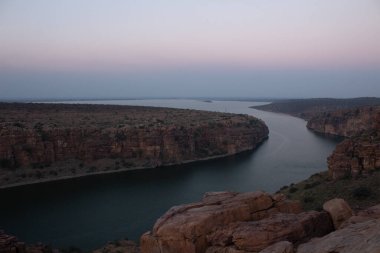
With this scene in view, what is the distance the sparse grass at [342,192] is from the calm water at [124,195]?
12965 mm

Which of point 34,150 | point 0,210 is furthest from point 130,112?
point 0,210

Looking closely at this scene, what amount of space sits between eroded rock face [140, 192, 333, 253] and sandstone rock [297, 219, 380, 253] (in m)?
1.66

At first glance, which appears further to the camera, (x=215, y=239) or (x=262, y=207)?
(x=262, y=207)

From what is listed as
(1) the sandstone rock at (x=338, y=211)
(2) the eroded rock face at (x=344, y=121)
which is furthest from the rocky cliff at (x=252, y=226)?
(2) the eroded rock face at (x=344, y=121)

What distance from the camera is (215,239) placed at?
12.7 meters

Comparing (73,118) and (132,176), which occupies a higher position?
(73,118)

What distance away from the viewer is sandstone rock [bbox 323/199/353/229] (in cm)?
1380

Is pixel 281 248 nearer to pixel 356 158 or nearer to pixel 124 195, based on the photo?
pixel 356 158

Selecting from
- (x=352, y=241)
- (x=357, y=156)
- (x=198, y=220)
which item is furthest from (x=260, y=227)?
(x=357, y=156)

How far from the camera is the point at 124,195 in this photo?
4578 cm

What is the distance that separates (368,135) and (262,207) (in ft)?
70.8

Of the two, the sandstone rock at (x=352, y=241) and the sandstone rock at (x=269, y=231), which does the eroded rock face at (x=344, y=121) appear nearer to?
the sandstone rock at (x=269, y=231)

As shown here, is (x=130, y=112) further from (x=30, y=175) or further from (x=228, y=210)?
(x=228, y=210)

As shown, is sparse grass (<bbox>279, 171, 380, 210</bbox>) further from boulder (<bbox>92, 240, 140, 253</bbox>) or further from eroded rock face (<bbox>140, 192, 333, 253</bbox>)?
boulder (<bbox>92, 240, 140, 253</bbox>)
